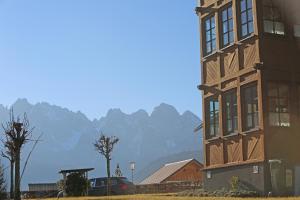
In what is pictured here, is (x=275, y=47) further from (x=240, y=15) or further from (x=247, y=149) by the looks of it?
(x=247, y=149)

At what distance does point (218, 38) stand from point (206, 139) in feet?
17.6

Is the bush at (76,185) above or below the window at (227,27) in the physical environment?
below

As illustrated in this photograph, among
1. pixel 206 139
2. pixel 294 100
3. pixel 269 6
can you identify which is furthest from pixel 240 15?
pixel 206 139

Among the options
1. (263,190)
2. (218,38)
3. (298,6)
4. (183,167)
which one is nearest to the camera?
(263,190)

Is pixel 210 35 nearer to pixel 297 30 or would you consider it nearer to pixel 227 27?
pixel 227 27

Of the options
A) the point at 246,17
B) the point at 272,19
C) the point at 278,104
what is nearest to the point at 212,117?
the point at 278,104

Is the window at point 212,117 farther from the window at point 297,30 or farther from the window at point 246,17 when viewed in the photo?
the window at point 297,30

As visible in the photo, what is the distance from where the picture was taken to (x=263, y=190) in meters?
26.6

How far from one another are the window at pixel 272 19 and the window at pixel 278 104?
2587 mm

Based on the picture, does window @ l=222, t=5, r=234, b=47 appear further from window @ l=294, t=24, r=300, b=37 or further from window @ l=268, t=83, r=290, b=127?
window @ l=268, t=83, r=290, b=127

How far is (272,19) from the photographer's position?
28141 mm

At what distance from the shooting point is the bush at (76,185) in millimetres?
36750

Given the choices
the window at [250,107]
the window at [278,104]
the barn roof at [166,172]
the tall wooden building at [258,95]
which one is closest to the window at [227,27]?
the tall wooden building at [258,95]

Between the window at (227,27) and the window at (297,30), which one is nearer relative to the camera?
the window at (297,30)
